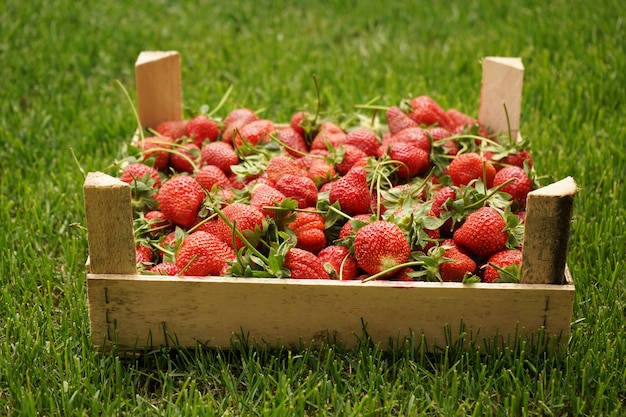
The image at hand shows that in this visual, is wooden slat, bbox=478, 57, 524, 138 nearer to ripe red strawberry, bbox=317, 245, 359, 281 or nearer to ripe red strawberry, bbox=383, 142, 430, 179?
ripe red strawberry, bbox=383, 142, 430, 179

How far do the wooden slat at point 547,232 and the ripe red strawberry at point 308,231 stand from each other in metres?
0.46

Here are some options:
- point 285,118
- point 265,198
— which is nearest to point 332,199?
point 265,198

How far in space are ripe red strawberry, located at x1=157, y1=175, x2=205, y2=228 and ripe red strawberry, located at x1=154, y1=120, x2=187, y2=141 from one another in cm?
47

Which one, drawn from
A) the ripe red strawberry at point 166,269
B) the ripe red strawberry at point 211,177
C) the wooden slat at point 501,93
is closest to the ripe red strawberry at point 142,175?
the ripe red strawberry at point 211,177

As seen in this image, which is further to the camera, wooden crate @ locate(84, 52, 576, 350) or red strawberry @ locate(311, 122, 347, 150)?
red strawberry @ locate(311, 122, 347, 150)

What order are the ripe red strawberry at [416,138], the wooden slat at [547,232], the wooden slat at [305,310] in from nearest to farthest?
the wooden slat at [547,232] < the wooden slat at [305,310] < the ripe red strawberry at [416,138]

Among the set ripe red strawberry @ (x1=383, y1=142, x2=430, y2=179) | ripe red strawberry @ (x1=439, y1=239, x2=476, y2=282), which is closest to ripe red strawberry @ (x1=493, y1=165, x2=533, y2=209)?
ripe red strawberry @ (x1=383, y1=142, x2=430, y2=179)

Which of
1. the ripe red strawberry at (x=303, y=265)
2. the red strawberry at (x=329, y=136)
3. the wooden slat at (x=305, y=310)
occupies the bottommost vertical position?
the wooden slat at (x=305, y=310)

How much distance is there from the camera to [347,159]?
7.53 ft

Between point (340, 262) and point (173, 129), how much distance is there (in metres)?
0.88

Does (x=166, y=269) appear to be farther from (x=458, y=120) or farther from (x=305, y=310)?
(x=458, y=120)

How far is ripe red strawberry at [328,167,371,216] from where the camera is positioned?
2078mm

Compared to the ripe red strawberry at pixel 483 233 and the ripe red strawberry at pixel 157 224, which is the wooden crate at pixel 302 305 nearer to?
the ripe red strawberry at pixel 483 233

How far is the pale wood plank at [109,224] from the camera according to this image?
1.76 meters
